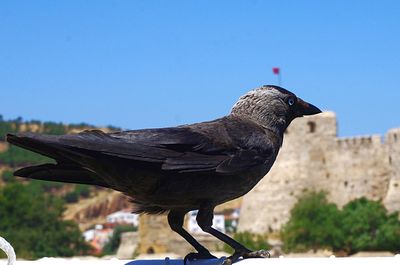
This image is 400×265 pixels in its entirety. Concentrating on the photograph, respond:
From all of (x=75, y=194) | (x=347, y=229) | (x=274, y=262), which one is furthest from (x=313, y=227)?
(x=75, y=194)

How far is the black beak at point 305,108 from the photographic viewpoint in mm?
4736

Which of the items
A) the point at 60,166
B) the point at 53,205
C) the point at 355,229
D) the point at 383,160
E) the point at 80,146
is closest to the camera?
the point at 80,146

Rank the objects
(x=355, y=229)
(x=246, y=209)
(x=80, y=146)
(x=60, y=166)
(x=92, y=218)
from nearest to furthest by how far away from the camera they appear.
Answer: (x=80, y=146) → (x=60, y=166) → (x=355, y=229) → (x=246, y=209) → (x=92, y=218)

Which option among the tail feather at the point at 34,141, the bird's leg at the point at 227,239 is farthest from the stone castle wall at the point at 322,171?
the tail feather at the point at 34,141

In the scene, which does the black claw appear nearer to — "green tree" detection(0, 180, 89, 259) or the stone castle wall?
the stone castle wall

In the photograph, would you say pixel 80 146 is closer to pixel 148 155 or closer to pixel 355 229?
pixel 148 155

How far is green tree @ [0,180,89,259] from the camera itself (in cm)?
5069

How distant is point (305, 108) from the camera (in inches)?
187

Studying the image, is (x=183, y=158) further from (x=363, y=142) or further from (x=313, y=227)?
(x=363, y=142)

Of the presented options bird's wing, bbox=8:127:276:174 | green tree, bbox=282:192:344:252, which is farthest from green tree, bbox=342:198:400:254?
bird's wing, bbox=8:127:276:174

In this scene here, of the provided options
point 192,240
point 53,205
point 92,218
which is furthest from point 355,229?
point 92,218

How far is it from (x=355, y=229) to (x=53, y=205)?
2264cm

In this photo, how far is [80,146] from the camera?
14.0 ft

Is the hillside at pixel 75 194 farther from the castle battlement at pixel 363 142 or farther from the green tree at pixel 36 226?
the castle battlement at pixel 363 142
